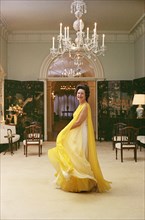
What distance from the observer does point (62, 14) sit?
443 inches

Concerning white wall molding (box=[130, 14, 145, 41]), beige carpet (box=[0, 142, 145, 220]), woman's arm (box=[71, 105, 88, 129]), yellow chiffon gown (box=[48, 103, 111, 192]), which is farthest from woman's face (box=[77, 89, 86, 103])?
white wall molding (box=[130, 14, 145, 41])

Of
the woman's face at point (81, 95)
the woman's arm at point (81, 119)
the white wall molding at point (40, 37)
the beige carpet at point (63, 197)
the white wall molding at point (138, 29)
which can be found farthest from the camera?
the white wall molding at point (40, 37)

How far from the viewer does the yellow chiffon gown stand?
5504mm

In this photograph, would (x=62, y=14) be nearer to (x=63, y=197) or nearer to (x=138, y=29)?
(x=138, y=29)

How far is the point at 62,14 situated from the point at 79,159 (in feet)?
23.5

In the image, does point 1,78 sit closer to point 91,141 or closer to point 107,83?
point 107,83

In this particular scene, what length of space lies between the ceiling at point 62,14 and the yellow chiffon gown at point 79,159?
5.52 meters

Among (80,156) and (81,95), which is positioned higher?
(81,95)

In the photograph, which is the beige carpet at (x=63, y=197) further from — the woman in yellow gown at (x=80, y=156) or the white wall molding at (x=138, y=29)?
the white wall molding at (x=138, y=29)

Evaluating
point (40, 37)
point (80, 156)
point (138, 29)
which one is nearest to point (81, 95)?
point (80, 156)

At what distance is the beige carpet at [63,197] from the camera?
4.52 meters

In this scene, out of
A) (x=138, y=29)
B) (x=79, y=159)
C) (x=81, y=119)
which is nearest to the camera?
(x=79, y=159)

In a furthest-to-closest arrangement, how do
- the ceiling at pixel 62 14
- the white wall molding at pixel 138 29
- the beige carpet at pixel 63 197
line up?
the white wall molding at pixel 138 29, the ceiling at pixel 62 14, the beige carpet at pixel 63 197

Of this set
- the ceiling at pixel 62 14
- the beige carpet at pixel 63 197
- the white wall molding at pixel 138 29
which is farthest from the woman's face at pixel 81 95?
the white wall molding at pixel 138 29
